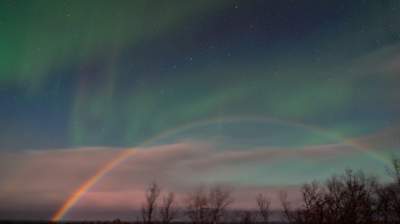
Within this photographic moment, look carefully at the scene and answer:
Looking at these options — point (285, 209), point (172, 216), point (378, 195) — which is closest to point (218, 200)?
point (172, 216)

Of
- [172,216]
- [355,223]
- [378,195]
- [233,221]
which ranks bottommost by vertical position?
[233,221]

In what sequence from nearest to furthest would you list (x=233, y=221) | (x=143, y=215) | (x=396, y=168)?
(x=396, y=168) < (x=143, y=215) < (x=233, y=221)

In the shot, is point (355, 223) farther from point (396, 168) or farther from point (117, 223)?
point (117, 223)

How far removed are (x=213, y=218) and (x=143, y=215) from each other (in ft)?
66.0

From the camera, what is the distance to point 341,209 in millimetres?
9594

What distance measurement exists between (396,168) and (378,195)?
664 centimetres

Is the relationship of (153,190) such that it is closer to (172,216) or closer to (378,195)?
(172,216)

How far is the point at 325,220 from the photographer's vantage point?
902 centimetres

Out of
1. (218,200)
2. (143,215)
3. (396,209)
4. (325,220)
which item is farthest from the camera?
(218,200)

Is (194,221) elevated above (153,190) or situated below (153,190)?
below

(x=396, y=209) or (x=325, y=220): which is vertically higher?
(x=325, y=220)

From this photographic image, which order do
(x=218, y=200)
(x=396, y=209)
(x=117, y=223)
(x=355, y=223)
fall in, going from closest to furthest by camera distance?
(x=355, y=223)
(x=396, y=209)
(x=117, y=223)
(x=218, y=200)

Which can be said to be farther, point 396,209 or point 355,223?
point 396,209

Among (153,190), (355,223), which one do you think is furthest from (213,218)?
(355,223)
